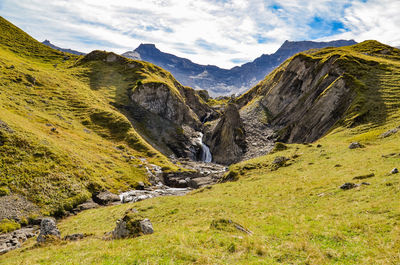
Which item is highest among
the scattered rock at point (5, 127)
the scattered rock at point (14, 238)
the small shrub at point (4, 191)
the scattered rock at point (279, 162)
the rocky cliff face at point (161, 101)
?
the rocky cliff face at point (161, 101)

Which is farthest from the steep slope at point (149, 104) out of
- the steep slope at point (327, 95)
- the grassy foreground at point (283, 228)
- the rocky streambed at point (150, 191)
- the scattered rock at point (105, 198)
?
the grassy foreground at point (283, 228)

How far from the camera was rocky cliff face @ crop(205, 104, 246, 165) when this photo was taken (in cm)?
11500

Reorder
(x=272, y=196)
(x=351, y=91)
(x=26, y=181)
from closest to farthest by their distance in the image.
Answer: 1. (x=272, y=196)
2. (x=26, y=181)
3. (x=351, y=91)

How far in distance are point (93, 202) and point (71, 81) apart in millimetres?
109407

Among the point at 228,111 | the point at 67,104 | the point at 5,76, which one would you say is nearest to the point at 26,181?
the point at 67,104

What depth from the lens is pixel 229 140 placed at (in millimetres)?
120625

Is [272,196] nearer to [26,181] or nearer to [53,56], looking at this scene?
[26,181]

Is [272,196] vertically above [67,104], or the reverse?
[67,104]

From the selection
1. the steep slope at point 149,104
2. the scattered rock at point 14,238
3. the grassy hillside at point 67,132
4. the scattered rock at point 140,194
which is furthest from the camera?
the steep slope at point 149,104

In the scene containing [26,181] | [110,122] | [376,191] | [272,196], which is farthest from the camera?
[110,122]

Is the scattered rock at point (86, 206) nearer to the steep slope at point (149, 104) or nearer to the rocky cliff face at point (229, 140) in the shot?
the steep slope at point (149, 104)

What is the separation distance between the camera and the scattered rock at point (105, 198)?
174ft

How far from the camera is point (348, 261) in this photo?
11.2m

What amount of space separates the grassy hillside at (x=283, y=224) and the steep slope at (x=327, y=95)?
3353 centimetres
